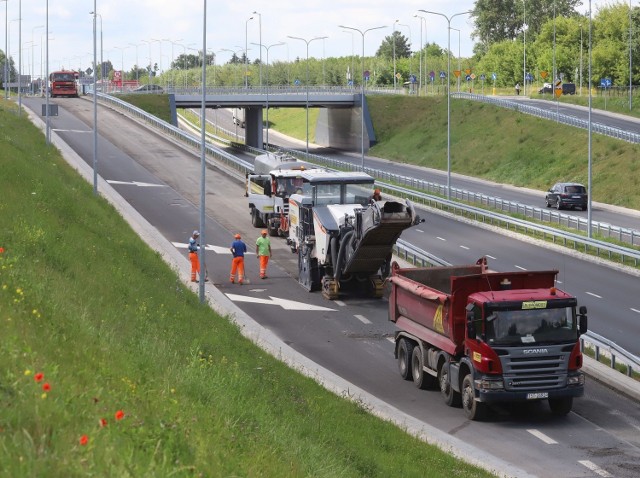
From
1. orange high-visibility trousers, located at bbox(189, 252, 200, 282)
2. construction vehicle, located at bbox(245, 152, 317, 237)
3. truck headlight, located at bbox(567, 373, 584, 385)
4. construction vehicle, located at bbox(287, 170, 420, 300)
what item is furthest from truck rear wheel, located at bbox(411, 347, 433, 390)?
construction vehicle, located at bbox(245, 152, 317, 237)

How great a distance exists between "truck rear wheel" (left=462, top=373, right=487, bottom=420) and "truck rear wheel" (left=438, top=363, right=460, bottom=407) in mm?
606

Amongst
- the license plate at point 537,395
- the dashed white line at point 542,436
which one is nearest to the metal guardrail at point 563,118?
the license plate at point 537,395

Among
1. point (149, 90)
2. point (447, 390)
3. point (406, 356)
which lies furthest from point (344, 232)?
point (149, 90)

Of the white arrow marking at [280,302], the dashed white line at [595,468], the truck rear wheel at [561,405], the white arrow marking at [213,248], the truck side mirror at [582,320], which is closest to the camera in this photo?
the dashed white line at [595,468]

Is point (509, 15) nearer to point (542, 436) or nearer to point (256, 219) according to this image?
point (256, 219)

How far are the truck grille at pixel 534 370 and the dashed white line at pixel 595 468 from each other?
2499mm

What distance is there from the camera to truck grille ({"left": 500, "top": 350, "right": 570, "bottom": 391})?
67.1 feet

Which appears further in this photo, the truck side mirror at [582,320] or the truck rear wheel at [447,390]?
the truck rear wheel at [447,390]

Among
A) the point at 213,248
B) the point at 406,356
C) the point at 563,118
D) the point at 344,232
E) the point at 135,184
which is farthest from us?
the point at 563,118

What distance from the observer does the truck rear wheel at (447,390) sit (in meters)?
21.9

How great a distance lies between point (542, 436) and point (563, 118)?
243 ft

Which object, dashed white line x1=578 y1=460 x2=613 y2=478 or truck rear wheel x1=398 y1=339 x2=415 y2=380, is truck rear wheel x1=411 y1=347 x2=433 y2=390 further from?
dashed white line x1=578 y1=460 x2=613 y2=478

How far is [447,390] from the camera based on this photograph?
22.2m

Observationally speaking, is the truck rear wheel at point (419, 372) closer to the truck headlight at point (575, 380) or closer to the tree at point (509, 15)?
the truck headlight at point (575, 380)
